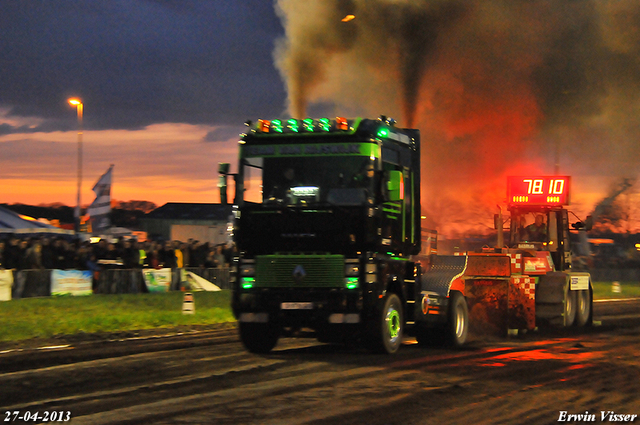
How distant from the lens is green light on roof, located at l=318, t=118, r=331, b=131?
40.1ft

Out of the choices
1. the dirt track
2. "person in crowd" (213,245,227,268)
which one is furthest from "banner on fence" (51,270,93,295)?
the dirt track

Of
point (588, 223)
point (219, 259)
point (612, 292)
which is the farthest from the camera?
point (612, 292)

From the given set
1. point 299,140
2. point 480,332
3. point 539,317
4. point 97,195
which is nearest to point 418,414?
point 299,140

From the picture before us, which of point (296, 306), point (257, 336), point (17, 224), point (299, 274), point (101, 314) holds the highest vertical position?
point (17, 224)

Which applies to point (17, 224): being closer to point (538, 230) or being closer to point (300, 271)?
point (538, 230)

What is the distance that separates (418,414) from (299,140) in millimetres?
5719

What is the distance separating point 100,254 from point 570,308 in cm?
1435

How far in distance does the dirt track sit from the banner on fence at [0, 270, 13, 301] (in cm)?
709

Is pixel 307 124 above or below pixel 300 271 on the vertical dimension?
above

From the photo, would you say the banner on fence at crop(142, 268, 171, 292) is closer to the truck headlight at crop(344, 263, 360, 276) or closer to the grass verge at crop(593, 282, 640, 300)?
the truck headlight at crop(344, 263, 360, 276)

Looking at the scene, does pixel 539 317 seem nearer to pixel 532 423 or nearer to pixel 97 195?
pixel 532 423

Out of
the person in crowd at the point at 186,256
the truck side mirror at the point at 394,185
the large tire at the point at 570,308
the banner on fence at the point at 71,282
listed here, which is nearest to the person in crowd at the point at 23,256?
the banner on fence at the point at 71,282

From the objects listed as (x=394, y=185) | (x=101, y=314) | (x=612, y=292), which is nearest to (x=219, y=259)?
(x=101, y=314)

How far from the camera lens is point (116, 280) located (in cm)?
2369
